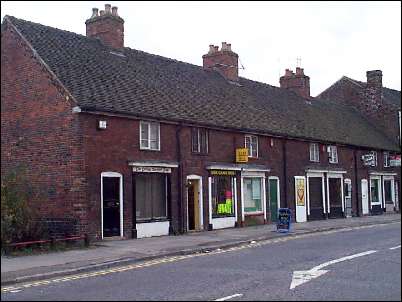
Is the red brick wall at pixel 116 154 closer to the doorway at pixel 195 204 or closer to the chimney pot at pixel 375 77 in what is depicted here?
the doorway at pixel 195 204

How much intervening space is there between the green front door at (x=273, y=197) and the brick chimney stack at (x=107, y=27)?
10.1 m

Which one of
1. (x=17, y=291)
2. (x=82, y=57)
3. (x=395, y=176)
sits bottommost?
(x=17, y=291)

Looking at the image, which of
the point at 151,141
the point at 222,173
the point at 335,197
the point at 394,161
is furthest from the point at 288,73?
the point at 151,141

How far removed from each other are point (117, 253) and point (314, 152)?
63.7ft

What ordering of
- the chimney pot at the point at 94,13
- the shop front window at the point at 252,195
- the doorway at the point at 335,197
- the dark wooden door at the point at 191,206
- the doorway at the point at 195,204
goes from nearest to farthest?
the dark wooden door at the point at 191,206 → the doorway at the point at 195,204 → the chimney pot at the point at 94,13 → the shop front window at the point at 252,195 → the doorway at the point at 335,197

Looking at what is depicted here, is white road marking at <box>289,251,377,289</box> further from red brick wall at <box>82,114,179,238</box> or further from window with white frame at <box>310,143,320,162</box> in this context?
window with white frame at <box>310,143,320,162</box>

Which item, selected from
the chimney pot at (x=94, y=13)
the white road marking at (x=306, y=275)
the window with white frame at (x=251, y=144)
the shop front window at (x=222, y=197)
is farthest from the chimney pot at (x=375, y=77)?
the white road marking at (x=306, y=275)

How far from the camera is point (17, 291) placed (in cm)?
1112

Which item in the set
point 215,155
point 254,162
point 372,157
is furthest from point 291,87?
point 215,155

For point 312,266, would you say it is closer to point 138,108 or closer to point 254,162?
point 138,108

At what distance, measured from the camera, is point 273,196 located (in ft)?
96.1

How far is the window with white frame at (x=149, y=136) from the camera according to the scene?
2205cm

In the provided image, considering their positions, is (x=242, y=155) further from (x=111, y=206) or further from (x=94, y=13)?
(x=94, y=13)

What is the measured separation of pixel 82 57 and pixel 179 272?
1277cm
